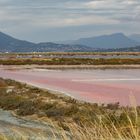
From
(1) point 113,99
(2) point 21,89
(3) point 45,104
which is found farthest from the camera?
(2) point 21,89

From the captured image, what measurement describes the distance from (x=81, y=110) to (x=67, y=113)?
0.54m

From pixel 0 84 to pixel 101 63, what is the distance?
138 feet

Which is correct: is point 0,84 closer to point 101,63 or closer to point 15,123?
point 15,123

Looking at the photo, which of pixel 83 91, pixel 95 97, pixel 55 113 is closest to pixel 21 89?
pixel 83 91

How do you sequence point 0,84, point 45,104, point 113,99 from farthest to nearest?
point 0,84, point 113,99, point 45,104

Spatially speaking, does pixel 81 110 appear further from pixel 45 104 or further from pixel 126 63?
pixel 126 63

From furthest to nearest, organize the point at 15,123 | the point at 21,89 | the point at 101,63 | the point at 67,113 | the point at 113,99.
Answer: the point at 101,63
the point at 21,89
the point at 113,99
the point at 67,113
the point at 15,123

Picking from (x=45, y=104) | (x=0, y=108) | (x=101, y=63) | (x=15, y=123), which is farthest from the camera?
(x=101, y=63)

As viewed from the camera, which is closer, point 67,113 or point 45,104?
point 67,113

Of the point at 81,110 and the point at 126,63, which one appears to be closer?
the point at 81,110

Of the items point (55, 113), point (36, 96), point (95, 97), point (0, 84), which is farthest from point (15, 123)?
point (0, 84)

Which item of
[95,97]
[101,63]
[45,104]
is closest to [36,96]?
[95,97]

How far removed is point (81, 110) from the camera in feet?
59.7

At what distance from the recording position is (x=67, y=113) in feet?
60.5
